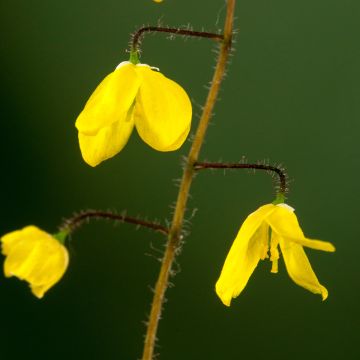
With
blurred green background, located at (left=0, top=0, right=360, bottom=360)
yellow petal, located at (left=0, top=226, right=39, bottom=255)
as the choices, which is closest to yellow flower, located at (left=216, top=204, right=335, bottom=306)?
yellow petal, located at (left=0, top=226, right=39, bottom=255)

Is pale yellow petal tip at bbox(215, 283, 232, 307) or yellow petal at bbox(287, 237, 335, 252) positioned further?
pale yellow petal tip at bbox(215, 283, 232, 307)

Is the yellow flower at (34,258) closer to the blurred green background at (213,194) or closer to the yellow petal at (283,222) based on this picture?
the yellow petal at (283,222)

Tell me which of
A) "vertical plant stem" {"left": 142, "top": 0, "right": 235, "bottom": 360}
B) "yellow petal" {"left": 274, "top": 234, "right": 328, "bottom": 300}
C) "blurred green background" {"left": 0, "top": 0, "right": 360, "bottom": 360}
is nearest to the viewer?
"vertical plant stem" {"left": 142, "top": 0, "right": 235, "bottom": 360}

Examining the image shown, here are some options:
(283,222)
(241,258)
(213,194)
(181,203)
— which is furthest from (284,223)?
(213,194)

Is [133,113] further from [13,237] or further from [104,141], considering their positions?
[13,237]

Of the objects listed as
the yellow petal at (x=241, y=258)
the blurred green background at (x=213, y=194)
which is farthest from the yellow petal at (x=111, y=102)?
the blurred green background at (x=213, y=194)

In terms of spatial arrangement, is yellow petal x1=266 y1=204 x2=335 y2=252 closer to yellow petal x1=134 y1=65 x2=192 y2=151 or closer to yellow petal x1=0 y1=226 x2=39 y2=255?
yellow petal x1=134 y1=65 x2=192 y2=151
